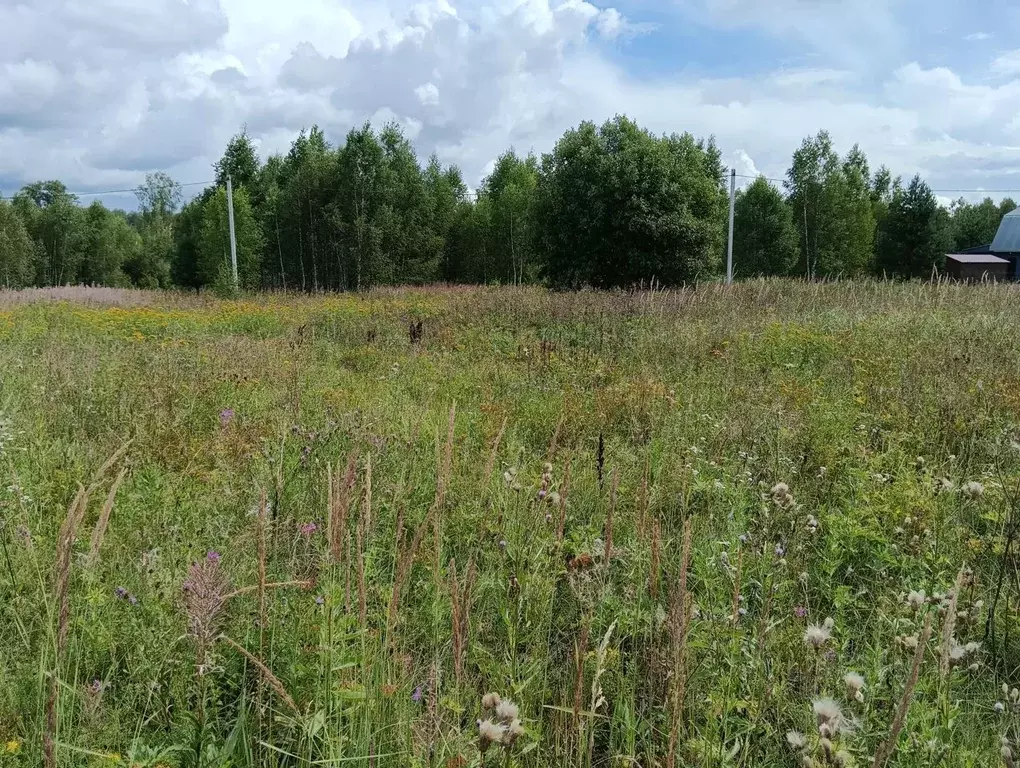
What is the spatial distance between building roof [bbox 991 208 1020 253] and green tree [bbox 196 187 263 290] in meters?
45.4

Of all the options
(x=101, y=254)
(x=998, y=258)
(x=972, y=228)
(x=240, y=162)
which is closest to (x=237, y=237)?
(x=240, y=162)

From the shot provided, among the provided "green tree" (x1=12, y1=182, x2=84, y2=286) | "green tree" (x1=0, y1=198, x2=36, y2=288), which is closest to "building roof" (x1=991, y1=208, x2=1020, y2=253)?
"green tree" (x1=0, y1=198, x2=36, y2=288)

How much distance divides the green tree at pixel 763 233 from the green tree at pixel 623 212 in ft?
62.4

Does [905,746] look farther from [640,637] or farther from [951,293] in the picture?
[951,293]

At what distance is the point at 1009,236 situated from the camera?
4325cm

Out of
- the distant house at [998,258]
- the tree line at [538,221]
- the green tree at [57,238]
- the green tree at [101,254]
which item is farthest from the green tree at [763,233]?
the green tree at [57,238]

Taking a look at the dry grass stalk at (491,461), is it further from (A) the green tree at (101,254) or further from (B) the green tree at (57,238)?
(B) the green tree at (57,238)

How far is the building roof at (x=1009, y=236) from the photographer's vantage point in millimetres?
42562

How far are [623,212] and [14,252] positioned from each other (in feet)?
147

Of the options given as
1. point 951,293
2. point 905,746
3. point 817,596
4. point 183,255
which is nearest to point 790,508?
point 817,596

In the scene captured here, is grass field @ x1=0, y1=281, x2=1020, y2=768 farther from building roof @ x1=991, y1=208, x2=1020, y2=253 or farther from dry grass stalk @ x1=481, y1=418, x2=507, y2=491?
building roof @ x1=991, y1=208, x2=1020, y2=253

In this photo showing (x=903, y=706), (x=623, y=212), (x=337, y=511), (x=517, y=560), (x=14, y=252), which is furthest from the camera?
(x=14, y=252)

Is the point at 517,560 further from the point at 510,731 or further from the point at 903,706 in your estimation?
the point at 903,706

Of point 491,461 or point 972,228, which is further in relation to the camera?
point 972,228
